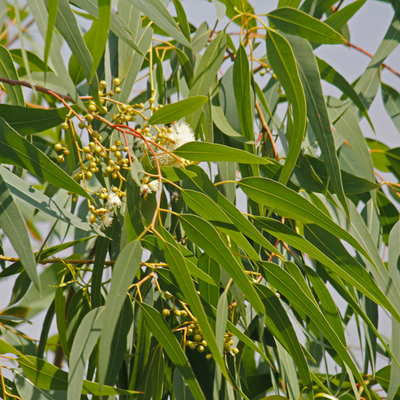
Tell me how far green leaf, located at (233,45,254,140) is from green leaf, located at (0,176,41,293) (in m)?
0.44

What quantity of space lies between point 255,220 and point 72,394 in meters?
0.39

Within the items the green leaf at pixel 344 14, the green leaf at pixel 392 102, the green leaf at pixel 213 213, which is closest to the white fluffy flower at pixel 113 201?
the green leaf at pixel 213 213

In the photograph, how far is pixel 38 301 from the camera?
156 centimetres

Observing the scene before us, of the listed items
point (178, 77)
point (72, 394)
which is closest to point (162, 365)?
point (72, 394)

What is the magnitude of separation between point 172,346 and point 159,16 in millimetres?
524

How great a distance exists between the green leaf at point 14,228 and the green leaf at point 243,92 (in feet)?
1.44

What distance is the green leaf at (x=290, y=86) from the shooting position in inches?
27.0

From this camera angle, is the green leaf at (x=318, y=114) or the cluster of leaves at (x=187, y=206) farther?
the green leaf at (x=318, y=114)

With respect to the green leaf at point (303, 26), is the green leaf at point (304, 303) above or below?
below

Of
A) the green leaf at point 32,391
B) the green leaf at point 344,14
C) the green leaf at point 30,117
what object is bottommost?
the green leaf at point 32,391

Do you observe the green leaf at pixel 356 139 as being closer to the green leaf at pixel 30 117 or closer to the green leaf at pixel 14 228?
the green leaf at pixel 30 117

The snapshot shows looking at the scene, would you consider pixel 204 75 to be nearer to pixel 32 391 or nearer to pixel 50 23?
pixel 50 23

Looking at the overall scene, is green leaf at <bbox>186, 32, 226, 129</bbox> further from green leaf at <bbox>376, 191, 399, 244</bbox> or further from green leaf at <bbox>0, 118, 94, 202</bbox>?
green leaf at <bbox>376, 191, 399, 244</bbox>

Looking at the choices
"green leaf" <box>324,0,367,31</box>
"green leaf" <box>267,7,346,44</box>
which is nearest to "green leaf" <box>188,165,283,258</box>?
"green leaf" <box>267,7,346,44</box>
